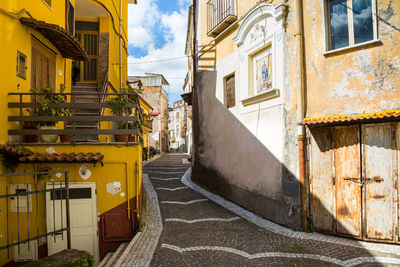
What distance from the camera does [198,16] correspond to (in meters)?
13.8

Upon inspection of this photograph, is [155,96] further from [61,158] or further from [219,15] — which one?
[61,158]

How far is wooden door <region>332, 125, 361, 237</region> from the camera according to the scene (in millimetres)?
6336

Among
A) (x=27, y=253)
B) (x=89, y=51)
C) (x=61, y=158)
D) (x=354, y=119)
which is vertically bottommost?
(x=27, y=253)

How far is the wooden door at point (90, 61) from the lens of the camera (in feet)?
39.8

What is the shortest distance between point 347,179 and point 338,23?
395cm

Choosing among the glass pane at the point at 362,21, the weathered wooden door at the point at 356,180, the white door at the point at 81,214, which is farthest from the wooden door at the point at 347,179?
the white door at the point at 81,214

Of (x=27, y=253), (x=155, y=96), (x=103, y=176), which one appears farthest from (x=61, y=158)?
(x=155, y=96)

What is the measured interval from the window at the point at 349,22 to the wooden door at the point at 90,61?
31.6ft

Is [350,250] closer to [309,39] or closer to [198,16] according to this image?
[309,39]

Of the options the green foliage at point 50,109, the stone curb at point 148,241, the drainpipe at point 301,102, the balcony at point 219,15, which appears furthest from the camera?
the balcony at point 219,15

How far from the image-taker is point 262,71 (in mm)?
8805

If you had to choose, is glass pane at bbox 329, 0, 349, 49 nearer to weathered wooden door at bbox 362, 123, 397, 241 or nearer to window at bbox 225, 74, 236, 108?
weathered wooden door at bbox 362, 123, 397, 241

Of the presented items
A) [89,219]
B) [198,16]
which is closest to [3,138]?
[89,219]

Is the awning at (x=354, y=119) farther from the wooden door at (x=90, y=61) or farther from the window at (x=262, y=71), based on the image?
the wooden door at (x=90, y=61)
